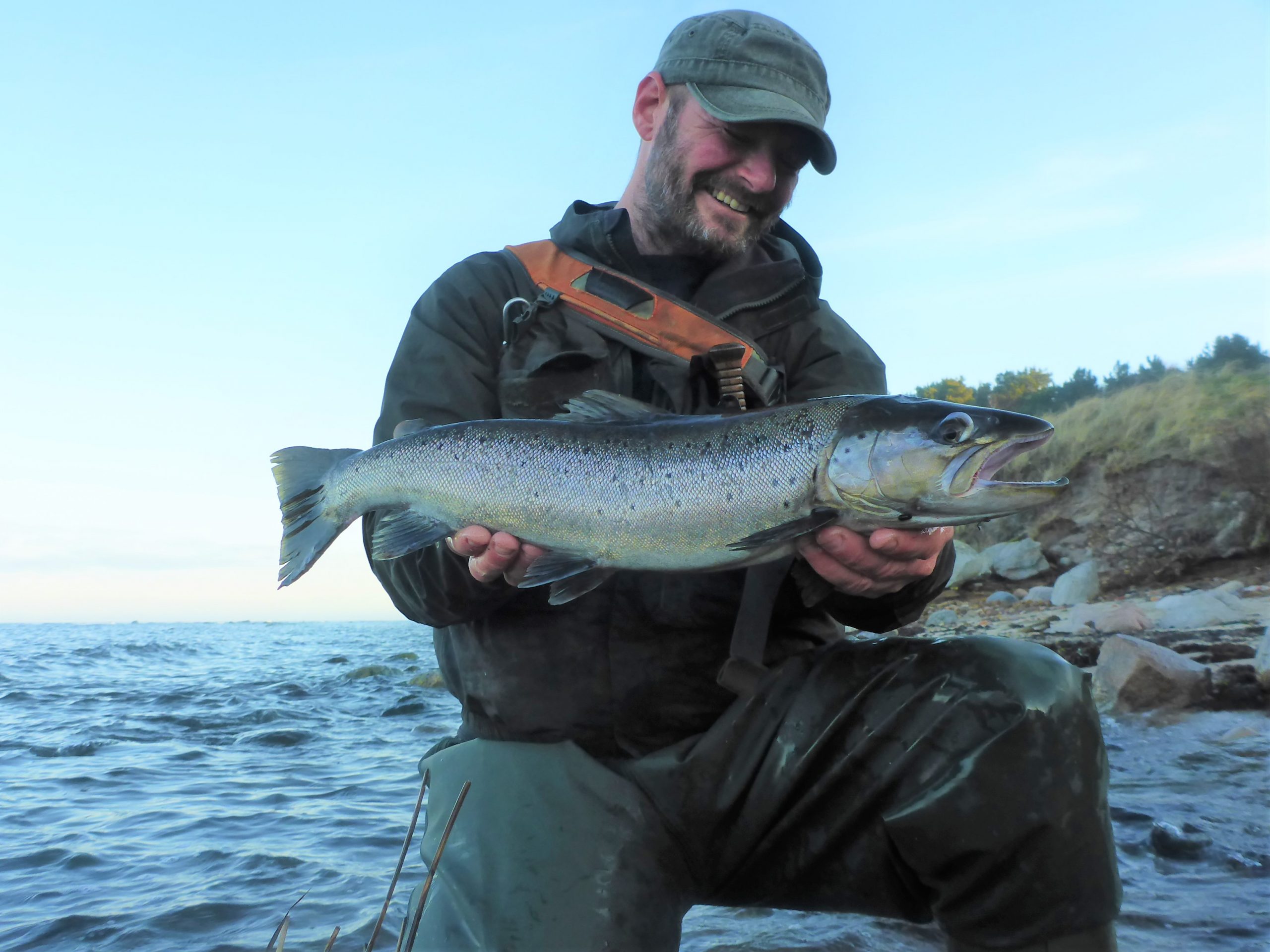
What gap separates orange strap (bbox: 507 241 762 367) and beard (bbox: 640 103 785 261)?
0.53 m

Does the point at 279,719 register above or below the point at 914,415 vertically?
below

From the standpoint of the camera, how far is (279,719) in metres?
10.8

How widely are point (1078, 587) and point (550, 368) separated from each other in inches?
565

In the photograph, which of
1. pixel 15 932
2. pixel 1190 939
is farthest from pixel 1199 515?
pixel 15 932

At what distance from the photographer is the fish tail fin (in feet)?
11.1

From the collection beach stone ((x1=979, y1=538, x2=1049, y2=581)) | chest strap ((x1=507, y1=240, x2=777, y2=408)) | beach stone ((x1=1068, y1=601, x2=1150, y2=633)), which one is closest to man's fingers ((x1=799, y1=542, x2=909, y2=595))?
chest strap ((x1=507, y1=240, x2=777, y2=408))

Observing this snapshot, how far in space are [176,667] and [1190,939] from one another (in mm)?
19543

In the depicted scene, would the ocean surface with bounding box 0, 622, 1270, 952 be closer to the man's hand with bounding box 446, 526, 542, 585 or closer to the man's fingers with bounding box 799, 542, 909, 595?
the man's fingers with bounding box 799, 542, 909, 595

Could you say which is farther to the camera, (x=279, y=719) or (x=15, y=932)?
(x=279, y=719)

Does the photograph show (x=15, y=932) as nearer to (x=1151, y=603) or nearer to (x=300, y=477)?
(x=300, y=477)

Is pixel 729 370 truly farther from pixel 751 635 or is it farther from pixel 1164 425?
pixel 1164 425

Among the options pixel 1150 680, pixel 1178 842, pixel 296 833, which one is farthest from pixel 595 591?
pixel 1150 680

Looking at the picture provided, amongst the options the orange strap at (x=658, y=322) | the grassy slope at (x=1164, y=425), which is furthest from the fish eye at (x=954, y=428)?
the grassy slope at (x=1164, y=425)

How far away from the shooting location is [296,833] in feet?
19.3
